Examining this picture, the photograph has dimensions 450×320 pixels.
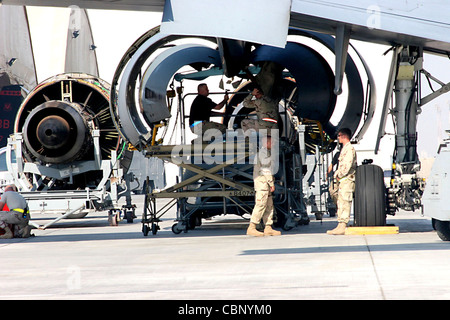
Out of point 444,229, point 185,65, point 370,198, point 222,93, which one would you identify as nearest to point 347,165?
point 370,198

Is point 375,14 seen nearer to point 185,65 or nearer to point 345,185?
point 345,185

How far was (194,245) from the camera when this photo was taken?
382 inches

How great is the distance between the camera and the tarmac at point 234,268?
5.31 meters

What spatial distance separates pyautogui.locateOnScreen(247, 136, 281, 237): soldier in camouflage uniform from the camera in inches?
428

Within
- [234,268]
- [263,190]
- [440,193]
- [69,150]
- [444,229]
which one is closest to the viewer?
[234,268]

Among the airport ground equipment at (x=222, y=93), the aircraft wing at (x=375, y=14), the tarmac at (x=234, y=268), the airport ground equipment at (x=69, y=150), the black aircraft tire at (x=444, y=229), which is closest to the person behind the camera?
the tarmac at (x=234, y=268)

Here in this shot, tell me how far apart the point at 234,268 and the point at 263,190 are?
4.12 metres

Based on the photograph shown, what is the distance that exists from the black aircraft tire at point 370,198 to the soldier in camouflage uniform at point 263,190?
1412 millimetres

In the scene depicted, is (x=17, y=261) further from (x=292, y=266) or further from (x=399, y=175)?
(x=399, y=175)

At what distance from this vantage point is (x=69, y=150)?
15430 mm

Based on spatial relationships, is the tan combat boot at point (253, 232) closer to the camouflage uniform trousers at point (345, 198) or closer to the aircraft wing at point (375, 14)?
the camouflage uniform trousers at point (345, 198)

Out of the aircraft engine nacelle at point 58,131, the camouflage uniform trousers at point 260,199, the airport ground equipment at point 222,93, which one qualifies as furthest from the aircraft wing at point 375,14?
the aircraft engine nacelle at point 58,131

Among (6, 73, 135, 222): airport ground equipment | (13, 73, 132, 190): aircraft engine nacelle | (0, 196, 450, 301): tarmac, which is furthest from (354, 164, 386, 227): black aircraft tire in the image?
(13, 73, 132, 190): aircraft engine nacelle

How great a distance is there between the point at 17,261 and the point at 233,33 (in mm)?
3934
